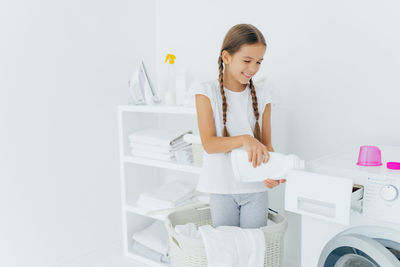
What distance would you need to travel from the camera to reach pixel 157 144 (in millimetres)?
1924

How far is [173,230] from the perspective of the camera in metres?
1.40

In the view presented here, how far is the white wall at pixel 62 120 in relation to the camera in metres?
1.68

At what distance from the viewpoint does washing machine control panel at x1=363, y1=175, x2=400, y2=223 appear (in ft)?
3.19

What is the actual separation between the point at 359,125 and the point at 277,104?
1.15ft

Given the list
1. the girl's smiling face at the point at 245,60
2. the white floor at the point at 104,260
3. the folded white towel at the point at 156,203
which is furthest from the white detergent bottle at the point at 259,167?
the white floor at the point at 104,260

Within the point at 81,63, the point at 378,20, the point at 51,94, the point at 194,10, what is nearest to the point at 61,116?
the point at 51,94

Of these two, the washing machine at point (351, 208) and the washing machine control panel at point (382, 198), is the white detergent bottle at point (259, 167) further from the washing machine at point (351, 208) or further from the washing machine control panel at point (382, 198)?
the washing machine control panel at point (382, 198)

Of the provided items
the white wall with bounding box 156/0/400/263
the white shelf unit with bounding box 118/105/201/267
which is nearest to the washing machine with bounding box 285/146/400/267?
the white wall with bounding box 156/0/400/263

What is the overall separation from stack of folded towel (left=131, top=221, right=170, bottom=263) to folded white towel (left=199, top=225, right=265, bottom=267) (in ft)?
2.57

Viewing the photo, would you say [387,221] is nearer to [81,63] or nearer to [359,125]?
[359,125]

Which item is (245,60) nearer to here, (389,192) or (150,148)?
(389,192)

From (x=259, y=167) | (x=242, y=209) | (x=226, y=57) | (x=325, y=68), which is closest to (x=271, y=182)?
(x=259, y=167)

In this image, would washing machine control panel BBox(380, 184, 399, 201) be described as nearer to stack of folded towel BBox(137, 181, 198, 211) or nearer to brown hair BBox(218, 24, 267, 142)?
brown hair BBox(218, 24, 267, 142)

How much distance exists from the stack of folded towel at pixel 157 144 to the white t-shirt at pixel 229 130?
59cm
